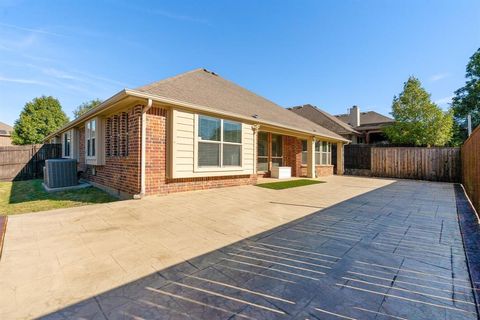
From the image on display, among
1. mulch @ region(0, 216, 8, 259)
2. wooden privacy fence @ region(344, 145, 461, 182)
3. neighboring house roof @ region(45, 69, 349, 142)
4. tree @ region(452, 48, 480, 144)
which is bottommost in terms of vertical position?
mulch @ region(0, 216, 8, 259)

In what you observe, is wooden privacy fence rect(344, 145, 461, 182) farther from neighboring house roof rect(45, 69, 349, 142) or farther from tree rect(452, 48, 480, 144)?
tree rect(452, 48, 480, 144)

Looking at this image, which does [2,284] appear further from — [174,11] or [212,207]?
[174,11]

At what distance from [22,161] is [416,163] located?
72.9ft

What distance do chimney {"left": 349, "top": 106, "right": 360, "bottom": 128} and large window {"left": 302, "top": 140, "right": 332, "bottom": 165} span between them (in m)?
9.28

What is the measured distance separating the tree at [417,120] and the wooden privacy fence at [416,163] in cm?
402

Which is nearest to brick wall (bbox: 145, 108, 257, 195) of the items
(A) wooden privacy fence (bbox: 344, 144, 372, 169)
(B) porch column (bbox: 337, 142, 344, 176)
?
(B) porch column (bbox: 337, 142, 344, 176)

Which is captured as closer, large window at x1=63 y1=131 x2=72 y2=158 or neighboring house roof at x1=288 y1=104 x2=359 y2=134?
large window at x1=63 y1=131 x2=72 y2=158

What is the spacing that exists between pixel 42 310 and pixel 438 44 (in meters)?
15.9

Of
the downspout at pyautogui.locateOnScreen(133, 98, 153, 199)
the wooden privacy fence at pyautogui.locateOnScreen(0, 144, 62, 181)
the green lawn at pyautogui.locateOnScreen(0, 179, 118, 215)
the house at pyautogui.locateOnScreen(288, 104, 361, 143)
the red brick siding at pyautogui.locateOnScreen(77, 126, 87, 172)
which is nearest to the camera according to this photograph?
the green lawn at pyautogui.locateOnScreen(0, 179, 118, 215)

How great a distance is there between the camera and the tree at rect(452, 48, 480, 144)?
21.2 meters

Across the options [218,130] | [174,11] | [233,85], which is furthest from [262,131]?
[174,11]

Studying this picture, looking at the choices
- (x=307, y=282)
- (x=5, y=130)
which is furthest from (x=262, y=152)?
(x=5, y=130)

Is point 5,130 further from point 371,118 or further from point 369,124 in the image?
point 371,118

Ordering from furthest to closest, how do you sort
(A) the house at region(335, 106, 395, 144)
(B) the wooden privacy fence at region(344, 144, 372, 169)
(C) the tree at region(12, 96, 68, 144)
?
(C) the tree at region(12, 96, 68, 144) < (A) the house at region(335, 106, 395, 144) < (B) the wooden privacy fence at region(344, 144, 372, 169)
